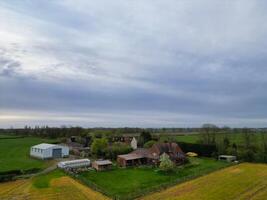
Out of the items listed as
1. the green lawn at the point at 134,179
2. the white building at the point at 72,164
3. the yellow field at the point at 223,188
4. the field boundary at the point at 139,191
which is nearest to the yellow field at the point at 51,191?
the field boundary at the point at 139,191

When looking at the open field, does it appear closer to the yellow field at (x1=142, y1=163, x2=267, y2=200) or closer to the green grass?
the green grass

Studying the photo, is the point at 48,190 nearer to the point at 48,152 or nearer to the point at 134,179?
the point at 134,179

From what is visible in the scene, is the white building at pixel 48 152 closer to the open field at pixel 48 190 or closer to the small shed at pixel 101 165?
the small shed at pixel 101 165

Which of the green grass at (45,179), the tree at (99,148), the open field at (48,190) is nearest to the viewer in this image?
the open field at (48,190)

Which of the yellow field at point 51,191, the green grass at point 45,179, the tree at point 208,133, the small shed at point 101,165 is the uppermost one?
the tree at point 208,133

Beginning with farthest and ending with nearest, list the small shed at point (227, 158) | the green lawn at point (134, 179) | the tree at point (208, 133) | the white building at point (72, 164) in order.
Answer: the tree at point (208, 133) < the small shed at point (227, 158) < the white building at point (72, 164) < the green lawn at point (134, 179)

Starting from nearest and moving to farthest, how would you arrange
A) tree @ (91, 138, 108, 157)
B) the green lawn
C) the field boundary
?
1. the field boundary
2. the green lawn
3. tree @ (91, 138, 108, 157)

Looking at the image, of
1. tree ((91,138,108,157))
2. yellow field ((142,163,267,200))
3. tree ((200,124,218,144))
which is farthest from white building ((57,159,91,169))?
tree ((200,124,218,144))
